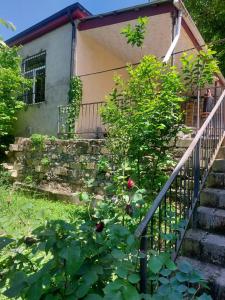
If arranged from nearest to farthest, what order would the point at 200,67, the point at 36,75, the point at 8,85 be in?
the point at 200,67 < the point at 8,85 < the point at 36,75

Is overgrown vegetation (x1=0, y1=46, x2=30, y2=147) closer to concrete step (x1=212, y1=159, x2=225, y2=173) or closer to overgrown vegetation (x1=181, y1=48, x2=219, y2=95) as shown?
overgrown vegetation (x1=181, y1=48, x2=219, y2=95)

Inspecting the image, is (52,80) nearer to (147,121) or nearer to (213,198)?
(147,121)

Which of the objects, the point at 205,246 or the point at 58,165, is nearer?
the point at 205,246

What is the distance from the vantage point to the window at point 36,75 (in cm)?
948

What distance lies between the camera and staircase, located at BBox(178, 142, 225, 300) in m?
2.50

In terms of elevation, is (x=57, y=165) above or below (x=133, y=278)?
above

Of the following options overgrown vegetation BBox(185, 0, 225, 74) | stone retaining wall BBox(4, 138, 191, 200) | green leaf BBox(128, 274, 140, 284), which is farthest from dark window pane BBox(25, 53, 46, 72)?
overgrown vegetation BBox(185, 0, 225, 74)

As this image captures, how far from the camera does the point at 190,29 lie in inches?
321

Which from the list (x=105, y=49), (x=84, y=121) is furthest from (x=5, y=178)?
(x=105, y=49)

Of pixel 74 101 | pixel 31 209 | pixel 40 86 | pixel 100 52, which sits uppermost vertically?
pixel 100 52

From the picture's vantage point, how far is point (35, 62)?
387 inches

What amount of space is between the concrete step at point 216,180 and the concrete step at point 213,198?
14 cm

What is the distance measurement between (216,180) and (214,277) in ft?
4.46

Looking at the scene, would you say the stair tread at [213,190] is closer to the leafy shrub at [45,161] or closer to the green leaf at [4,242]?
the green leaf at [4,242]
